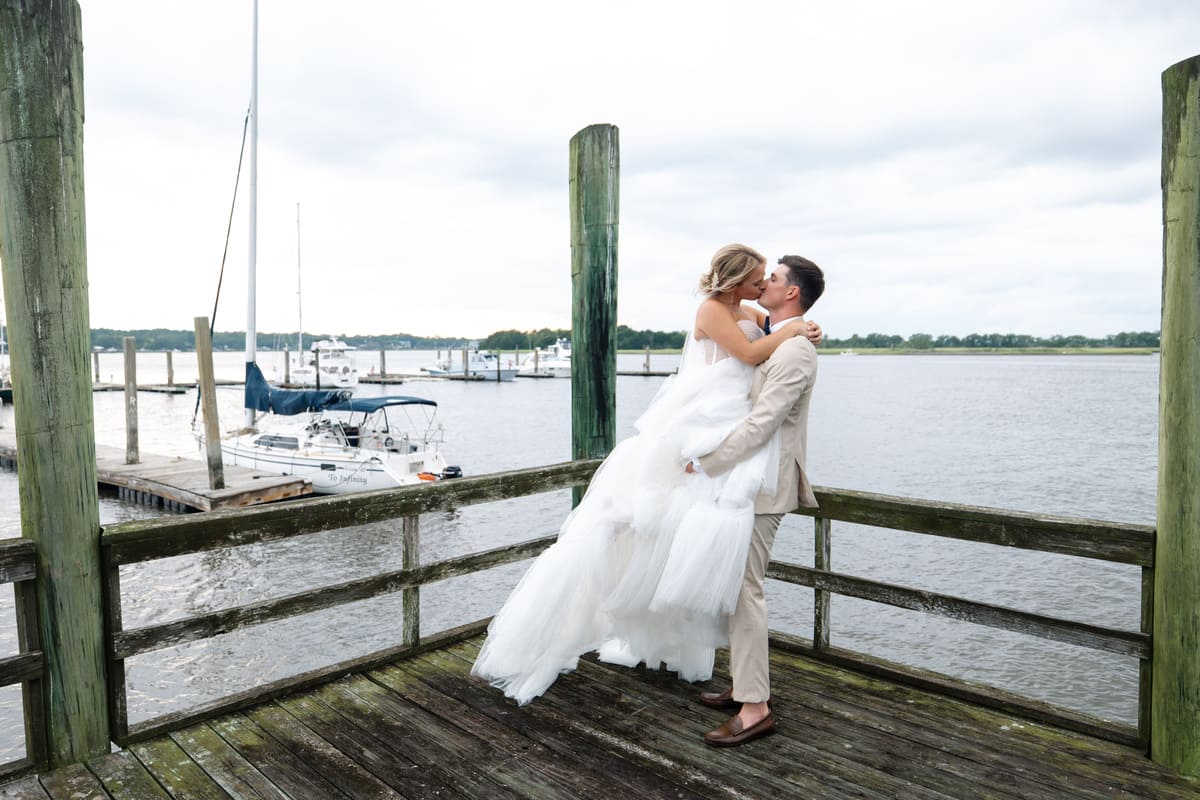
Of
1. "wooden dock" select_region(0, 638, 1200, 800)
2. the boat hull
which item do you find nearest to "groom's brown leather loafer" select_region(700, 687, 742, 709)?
"wooden dock" select_region(0, 638, 1200, 800)

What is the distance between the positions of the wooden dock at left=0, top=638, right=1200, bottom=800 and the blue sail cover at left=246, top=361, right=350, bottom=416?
16.3 m

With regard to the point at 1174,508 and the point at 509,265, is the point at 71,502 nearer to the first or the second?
the point at 1174,508

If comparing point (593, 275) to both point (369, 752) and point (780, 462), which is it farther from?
point (369, 752)

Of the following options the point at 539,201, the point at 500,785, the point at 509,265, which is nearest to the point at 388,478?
the point at 500,785

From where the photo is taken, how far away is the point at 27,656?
2.54 metres

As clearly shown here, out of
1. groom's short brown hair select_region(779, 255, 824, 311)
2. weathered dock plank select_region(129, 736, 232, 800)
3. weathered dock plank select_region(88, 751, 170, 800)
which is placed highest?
groom's short brown hair select_region(779, 255, 824, 311)

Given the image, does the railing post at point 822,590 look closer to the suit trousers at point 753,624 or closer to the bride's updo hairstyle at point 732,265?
the suit trousers at point 753,624

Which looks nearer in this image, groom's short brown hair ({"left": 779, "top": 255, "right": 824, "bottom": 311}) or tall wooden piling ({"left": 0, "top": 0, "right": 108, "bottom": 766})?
tall wooden piling ({"left": 0, "top": 0, "right": 108, "bottom": 766})

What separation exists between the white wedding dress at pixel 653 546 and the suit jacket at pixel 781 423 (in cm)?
4

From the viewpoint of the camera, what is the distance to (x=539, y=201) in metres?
68.3

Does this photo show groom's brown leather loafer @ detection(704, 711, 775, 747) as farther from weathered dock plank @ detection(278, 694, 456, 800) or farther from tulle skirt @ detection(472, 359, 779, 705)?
weathered dock plank @ detection(278, 694, 456, 800)

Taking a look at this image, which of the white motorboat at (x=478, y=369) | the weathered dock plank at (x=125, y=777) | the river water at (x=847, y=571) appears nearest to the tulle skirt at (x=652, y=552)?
the weathered dock plank at (x=125, y=777)

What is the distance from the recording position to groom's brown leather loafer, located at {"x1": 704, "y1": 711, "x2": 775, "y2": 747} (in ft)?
9.35

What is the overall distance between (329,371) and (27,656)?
184ft
